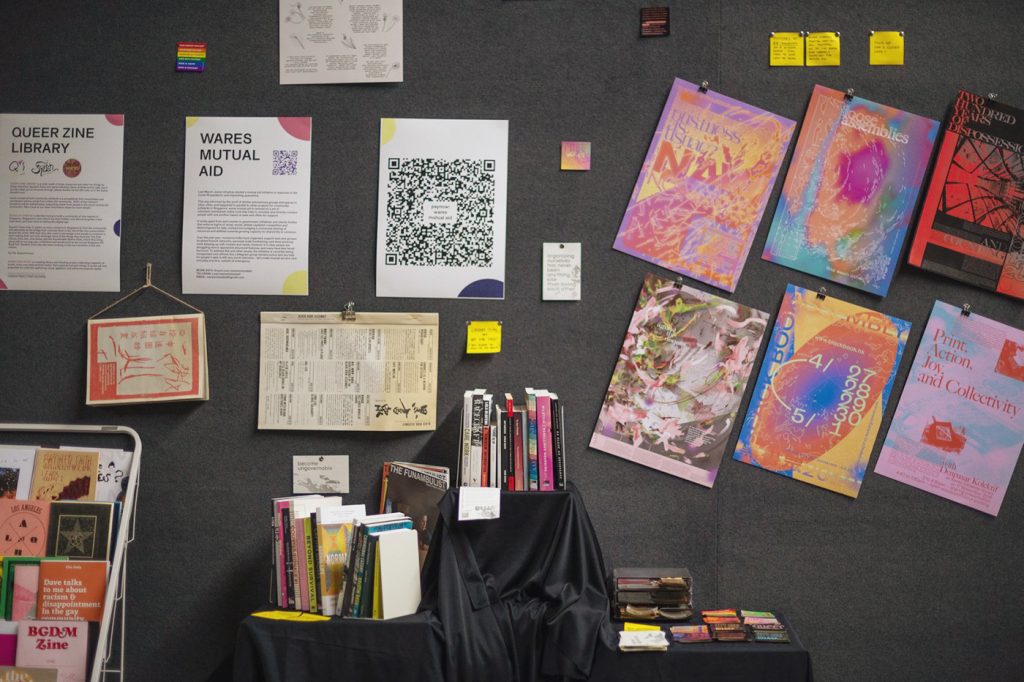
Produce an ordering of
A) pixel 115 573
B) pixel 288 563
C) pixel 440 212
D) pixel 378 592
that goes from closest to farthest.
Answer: pixel 378 592, pixel 288 563, pixel 115 573, pixel 440 212

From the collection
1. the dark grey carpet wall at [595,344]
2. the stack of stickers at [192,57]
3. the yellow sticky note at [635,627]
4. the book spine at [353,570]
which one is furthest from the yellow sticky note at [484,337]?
the stack of stickers at [192,57]

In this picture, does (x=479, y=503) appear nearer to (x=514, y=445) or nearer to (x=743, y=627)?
(x=514, y=445)

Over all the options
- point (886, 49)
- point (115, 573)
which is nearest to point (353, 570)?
point (115, 573)

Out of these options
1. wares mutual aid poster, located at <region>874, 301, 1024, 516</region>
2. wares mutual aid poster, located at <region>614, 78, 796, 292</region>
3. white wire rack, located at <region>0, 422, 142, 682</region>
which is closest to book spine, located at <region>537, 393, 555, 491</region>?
wares mutual aid poster, located at <region>614, 78, 796, 292</region>

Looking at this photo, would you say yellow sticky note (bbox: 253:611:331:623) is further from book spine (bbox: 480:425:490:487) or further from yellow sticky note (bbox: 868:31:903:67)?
yellow sticky note (bbox: 868:31:903:67)

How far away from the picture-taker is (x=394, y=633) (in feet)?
6.66

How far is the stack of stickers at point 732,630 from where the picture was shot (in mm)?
2123

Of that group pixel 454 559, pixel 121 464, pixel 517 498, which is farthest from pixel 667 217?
pixel 121 464

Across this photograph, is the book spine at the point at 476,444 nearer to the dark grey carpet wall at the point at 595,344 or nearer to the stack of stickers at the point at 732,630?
the dark grey carpet wall at the point at 595,344

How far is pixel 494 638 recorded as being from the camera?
2.08 metres

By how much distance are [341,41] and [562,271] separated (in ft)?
3.34

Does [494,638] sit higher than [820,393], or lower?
lower

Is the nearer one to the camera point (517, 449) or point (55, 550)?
point (517, 449)

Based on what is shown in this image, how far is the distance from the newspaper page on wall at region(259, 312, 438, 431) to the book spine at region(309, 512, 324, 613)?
37 cm
